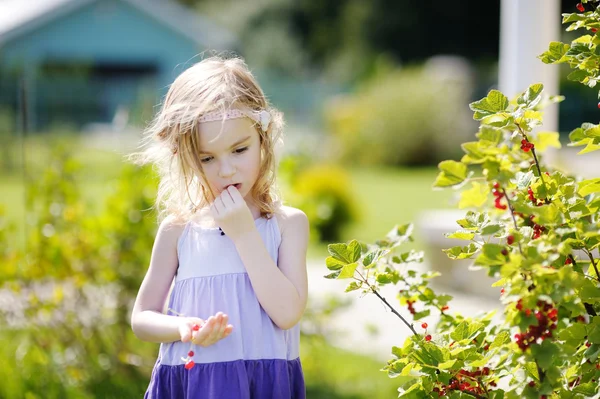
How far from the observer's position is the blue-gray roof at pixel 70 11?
65.3 feet

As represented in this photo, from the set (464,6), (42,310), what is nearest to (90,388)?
(42,310)

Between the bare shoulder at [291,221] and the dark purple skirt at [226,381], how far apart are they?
0.31m

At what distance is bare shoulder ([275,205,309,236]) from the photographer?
72.0 inches

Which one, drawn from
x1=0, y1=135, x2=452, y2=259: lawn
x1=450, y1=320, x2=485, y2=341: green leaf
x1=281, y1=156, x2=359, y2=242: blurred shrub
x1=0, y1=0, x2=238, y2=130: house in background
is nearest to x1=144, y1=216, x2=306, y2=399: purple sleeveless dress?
x1=450, y1=320, x2=485, y2=341: green leaf

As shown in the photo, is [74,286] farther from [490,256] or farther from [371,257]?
[490,256]

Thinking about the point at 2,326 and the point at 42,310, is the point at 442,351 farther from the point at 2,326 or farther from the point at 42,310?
the point at 2,326

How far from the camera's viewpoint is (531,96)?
1.58 meters

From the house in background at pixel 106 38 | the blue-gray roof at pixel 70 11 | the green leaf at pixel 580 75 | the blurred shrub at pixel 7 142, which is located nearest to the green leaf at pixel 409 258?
the green leaf at pixel 580 75

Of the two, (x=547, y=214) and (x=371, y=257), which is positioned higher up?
(x=547, y=214)

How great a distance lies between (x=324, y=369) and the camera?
3799 mm

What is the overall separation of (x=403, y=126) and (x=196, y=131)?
53.3 ft

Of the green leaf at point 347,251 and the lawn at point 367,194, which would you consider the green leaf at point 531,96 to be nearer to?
the green leaf at point 347,251

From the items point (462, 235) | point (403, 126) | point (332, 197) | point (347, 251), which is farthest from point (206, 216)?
point (403, 126)

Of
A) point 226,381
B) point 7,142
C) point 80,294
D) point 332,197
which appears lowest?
point 332,197
